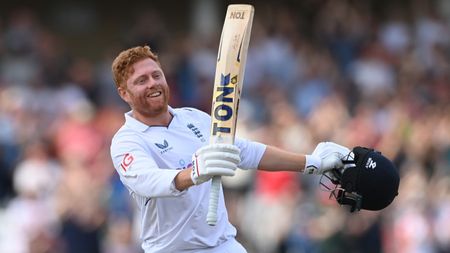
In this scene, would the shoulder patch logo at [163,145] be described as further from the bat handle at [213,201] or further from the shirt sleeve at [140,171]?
the bat handle at [213,201]

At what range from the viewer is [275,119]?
15.6 meters

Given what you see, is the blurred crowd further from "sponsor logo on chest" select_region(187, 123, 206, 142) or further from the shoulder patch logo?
the shoulder patch logo

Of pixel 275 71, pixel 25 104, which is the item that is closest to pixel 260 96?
pixel 275 71

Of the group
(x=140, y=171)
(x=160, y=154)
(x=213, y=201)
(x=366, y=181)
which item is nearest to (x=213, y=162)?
(x=213, y=201)

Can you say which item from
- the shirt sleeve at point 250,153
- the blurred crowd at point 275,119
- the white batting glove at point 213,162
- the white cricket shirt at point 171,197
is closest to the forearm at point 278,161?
Result: the shirt sleeve at point 250,153

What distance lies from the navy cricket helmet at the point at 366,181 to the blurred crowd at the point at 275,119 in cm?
513

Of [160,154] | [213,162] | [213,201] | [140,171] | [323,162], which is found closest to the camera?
[213,162]

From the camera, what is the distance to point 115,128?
16.6m

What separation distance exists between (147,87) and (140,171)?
633mm

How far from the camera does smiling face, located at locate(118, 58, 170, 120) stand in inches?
314

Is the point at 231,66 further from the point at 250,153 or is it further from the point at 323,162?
the point at 323,162

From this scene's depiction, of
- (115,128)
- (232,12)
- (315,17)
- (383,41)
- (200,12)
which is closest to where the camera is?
(232,12)

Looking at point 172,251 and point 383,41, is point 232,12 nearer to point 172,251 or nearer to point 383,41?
point 172,251

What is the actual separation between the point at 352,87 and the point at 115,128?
3340 millimetres
